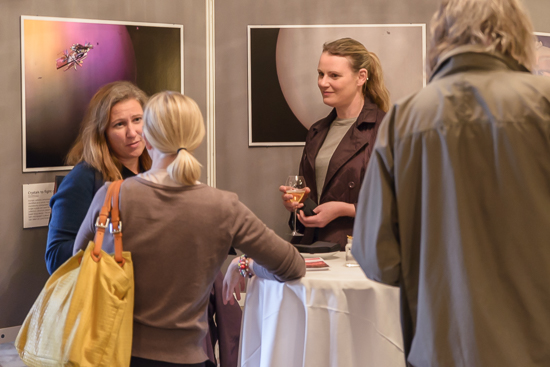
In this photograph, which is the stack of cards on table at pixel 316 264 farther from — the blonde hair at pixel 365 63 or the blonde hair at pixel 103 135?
the blonde hair at pixel 365 63

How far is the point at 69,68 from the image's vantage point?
3.23 m

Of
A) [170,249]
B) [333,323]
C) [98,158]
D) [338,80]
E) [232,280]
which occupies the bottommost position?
[333,323]

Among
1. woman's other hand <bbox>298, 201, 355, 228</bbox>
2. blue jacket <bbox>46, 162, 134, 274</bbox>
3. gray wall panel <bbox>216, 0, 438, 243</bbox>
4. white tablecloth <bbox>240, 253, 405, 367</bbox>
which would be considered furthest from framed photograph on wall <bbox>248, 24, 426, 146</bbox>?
white tablecloth <bbox>240, 253, 405, 367</bbox>

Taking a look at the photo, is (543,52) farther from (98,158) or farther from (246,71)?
(98,158)

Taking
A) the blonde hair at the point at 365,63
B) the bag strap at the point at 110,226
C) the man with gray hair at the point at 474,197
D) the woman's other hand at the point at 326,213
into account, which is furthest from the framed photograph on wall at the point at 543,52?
the bag strap at the point at 110,226

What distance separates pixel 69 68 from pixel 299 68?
1425 millimetres

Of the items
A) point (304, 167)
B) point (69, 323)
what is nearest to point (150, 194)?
point (69, 323)

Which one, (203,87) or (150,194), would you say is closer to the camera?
(150,194)

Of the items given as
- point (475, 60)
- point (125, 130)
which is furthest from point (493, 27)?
point (125, 130)

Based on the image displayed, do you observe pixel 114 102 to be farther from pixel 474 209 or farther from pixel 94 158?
pixel 474 209

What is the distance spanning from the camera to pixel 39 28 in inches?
124

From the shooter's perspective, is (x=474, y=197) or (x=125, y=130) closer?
(x=474, y=197)

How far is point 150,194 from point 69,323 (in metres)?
0.46

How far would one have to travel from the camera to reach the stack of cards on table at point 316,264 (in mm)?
2238
